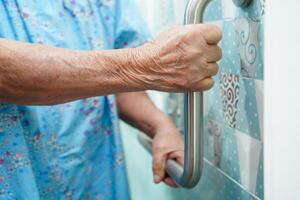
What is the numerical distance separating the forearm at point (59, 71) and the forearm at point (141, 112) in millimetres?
310

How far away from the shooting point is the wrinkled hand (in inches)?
28.4

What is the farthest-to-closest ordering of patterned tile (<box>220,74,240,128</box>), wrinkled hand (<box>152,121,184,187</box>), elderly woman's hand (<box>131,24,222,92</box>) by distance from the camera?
1. wrinkled hand (<box>152,121,184,187</box>)
2. patterned tile (<box>220,74,240,128</box>)
3. elderly woman's hand (<box>131,24,222,92</box>)

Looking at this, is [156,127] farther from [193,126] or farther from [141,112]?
[193,126]

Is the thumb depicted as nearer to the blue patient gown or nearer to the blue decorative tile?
the blue patient gown

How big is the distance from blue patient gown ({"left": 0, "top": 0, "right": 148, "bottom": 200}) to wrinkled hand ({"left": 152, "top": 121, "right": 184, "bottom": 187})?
0.07 m

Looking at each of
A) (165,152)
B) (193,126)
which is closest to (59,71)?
(193,126)

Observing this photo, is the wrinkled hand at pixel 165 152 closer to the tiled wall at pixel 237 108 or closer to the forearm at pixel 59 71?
the tiled wall at pixel 237 108

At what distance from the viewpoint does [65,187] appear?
0.69 meters

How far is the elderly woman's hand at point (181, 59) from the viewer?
18.4 inches

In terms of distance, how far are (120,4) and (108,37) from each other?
79 mm

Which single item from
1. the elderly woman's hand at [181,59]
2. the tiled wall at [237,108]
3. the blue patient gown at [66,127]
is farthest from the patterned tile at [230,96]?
the blue patient gown at [66,127]

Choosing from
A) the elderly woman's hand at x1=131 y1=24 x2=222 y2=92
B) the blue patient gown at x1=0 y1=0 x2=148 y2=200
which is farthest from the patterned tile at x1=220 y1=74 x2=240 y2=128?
the blue patient gown at x1=0 y1=0 x2=148 y2=200
